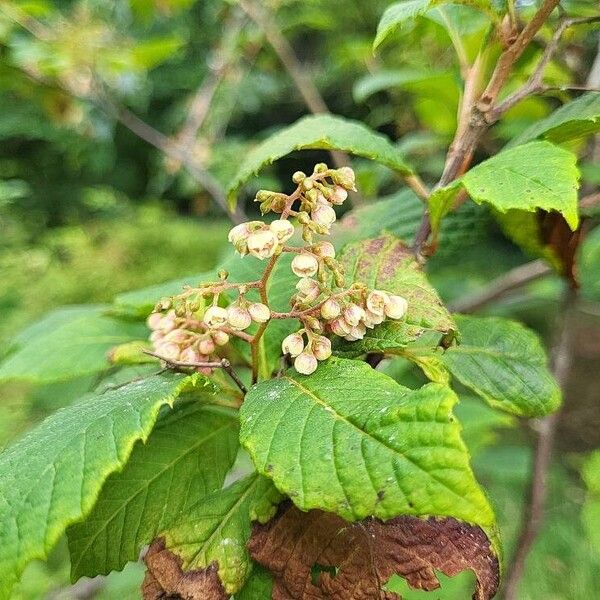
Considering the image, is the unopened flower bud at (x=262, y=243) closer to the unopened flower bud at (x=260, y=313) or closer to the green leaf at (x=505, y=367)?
the unopened flower bud at (x=260, y=313)

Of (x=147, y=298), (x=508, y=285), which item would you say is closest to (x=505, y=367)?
(x=147, y=298)

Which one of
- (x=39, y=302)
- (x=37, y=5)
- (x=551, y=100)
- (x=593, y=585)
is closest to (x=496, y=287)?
(x=551, y=100)

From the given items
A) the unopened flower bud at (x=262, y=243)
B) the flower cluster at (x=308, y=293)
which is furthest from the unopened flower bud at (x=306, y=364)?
the unopened flower bud at (x=262, y=243)

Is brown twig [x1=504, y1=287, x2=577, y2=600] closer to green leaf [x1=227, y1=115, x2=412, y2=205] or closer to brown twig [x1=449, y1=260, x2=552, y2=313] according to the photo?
brown twig [x1=449, y1=260, x2=552, y2=313]

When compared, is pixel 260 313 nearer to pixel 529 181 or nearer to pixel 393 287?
pixel 393 287

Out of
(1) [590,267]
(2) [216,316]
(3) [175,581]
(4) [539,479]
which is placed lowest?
(4) [539,479]

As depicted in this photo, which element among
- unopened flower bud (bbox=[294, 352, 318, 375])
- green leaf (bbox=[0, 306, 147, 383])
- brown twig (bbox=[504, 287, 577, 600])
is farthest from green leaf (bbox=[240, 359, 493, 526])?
brown twig (bbox=[504, 287, 577, 600])

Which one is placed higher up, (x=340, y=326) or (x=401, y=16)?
(x=401, y=16)
